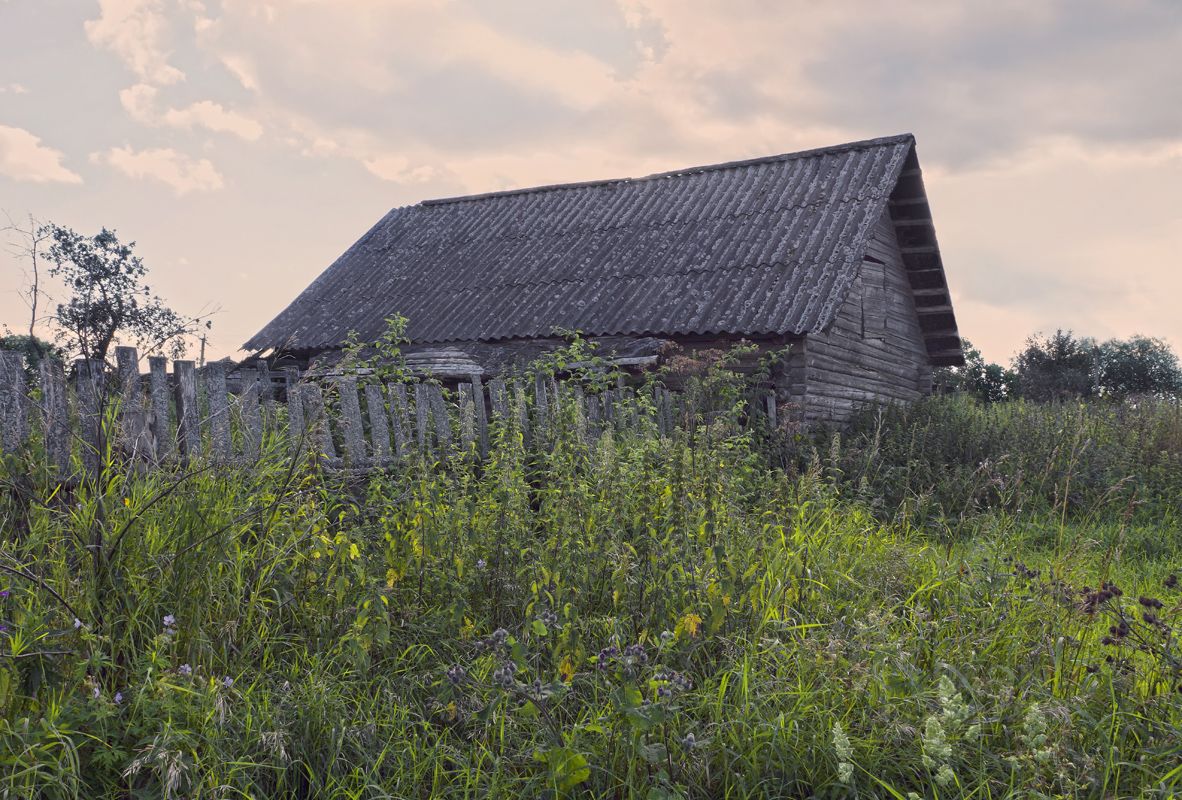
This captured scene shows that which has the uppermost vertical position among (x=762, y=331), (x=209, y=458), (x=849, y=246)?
(x=849, y=246)

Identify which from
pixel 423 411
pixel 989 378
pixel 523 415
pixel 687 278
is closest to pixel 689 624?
pixel 423 411

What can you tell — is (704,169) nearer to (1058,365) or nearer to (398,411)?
(398,411)

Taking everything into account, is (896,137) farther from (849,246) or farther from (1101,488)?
(1101,488)

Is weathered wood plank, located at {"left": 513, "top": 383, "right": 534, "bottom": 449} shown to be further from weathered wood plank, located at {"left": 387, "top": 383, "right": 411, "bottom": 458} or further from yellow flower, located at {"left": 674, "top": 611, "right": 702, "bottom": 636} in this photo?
yellow flower, located at {"left": 674, "top": 611, "right": 702, "bottom": 636}

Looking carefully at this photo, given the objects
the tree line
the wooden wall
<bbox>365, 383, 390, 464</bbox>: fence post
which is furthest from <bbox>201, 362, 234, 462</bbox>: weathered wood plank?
the tree line

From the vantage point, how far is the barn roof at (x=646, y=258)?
13.1 metres

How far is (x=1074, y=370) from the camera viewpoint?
102 ft

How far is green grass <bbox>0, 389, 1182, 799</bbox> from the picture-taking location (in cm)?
291

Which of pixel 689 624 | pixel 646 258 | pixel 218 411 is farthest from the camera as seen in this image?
pixel 646 258

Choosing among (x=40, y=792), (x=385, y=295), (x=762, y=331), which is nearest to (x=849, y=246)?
(x=762, y=331)

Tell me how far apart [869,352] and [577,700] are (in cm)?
1287

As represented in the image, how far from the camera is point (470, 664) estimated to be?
12.4 ft

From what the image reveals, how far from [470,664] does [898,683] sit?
171cm

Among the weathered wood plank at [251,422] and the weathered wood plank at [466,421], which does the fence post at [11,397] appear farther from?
the weathered wood plank at [466,421]
